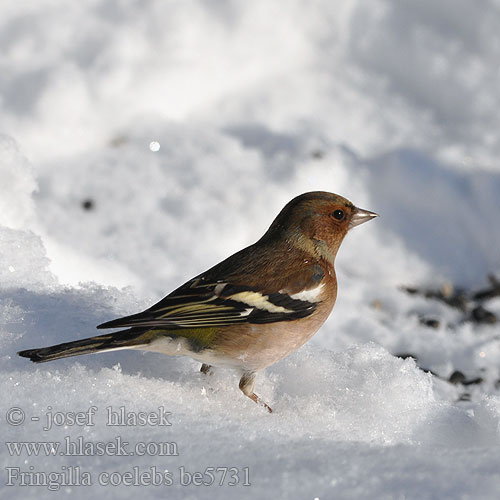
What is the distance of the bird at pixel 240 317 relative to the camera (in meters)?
2.70

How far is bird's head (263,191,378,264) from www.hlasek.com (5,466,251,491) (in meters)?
1.38

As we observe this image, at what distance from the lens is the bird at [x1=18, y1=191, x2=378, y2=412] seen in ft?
8.86

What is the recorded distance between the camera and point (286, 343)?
2865mm

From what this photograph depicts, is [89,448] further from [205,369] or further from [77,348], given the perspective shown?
[205,369]

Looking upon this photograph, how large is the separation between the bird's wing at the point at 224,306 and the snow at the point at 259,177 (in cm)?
26

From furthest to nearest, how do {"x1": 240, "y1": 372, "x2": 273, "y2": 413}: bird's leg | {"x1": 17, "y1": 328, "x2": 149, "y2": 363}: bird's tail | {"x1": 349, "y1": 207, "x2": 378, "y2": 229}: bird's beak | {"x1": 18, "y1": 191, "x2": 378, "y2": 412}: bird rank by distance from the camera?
{"x1": 349, "y1": 207, "x2": 378, "y2": 229}: bird's beak
{"x1": 240, "y1": 372, "x2": 273, "y2": 413}: bird's leg
{"x1": 18, "y1": 191, "x2": 378, "y2": 412}: bird
{"x1": 17, "y1": 328, "x2": 149, "y2": 363}: bird's tail

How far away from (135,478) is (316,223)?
1599 mm

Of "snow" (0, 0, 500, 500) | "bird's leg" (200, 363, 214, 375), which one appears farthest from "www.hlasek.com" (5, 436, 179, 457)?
"bird's leg" (200, 363, 214, 375)

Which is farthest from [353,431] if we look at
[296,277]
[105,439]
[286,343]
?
[105,439]

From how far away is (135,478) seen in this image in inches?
78.1

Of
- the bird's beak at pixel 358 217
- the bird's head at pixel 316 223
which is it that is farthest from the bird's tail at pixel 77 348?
the bird's beak at pixel 358 217

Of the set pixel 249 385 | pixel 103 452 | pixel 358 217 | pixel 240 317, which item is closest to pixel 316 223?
pixel 358 217

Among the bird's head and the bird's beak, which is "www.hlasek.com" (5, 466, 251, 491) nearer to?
the bird's head

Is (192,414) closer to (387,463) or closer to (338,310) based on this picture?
(387,463)
